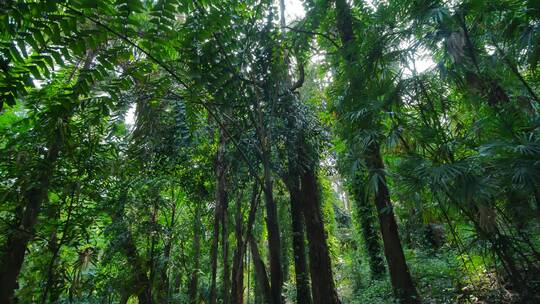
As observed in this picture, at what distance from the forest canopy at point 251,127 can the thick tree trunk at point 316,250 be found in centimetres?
3

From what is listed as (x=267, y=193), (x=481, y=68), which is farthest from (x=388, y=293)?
(x=267, y=193)

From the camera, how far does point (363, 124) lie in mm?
3180

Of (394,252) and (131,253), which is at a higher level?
(131,253)

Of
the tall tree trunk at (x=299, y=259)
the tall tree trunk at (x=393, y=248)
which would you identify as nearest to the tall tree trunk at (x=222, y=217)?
the tall tree trunk at (x=393, y=248)

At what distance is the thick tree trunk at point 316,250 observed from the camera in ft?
14.0

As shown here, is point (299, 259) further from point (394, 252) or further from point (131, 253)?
point (131, 253)

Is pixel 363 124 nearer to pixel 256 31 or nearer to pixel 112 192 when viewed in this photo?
pixel 256 31

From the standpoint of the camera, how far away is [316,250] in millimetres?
4520

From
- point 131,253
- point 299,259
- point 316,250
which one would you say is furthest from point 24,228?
point 299,259

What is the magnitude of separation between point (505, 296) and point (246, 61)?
3840 millimetres

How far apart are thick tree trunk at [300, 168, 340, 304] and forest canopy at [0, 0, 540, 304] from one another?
26mm

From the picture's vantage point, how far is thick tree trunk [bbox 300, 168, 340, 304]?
4254 mm

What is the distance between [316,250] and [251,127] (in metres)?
2.12

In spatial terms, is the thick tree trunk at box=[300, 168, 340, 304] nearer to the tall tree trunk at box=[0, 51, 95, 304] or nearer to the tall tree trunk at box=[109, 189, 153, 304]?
the tall tree trunk at box=[109, 189, 153, 304]
